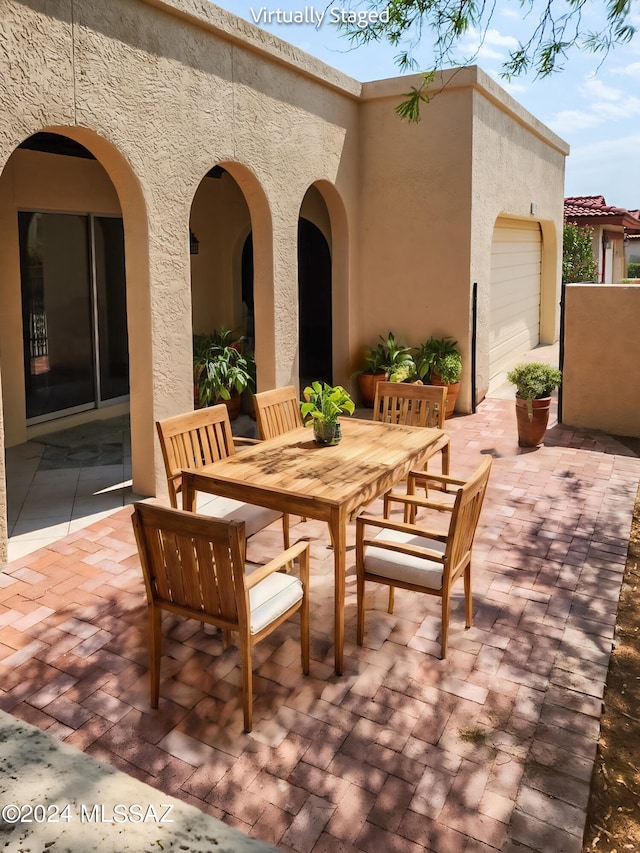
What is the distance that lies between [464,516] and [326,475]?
0.98 meters

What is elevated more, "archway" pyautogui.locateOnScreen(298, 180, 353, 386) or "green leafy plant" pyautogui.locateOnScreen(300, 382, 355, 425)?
"archway" pyautogui.locateOnScreen(298, 180, 353, 386)

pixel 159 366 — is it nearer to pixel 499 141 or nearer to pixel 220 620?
pixel 220 620

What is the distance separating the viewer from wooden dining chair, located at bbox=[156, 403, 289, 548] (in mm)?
5082

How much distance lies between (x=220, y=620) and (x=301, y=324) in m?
9.71

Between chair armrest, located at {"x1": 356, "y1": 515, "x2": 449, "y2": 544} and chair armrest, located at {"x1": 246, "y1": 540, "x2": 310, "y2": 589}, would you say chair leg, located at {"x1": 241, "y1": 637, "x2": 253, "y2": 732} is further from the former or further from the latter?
chair armrest, located at {"x1": 356, "y1": 515, "x2": 449, "y2": 544}

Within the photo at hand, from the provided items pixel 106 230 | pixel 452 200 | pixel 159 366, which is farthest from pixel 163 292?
pixel 452 200

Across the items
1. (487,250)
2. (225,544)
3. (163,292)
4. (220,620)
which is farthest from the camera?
(487,250)

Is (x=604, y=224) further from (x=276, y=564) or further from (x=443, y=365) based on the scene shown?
(x=276, y=564)

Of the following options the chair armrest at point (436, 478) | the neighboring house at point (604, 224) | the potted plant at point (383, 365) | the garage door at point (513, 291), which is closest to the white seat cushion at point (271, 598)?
the chair armrest at point (436, 478)

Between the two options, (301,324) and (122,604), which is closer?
(122,604)

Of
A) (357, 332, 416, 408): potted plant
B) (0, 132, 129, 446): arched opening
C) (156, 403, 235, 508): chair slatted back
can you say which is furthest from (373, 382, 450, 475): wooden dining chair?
(0, 132, 129, 446): arched opening

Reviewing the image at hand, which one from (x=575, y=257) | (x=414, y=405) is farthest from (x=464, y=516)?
(x=575, y=257)

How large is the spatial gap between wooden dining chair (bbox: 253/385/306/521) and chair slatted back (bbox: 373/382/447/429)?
0.73 metres

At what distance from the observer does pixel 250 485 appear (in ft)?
14.3
